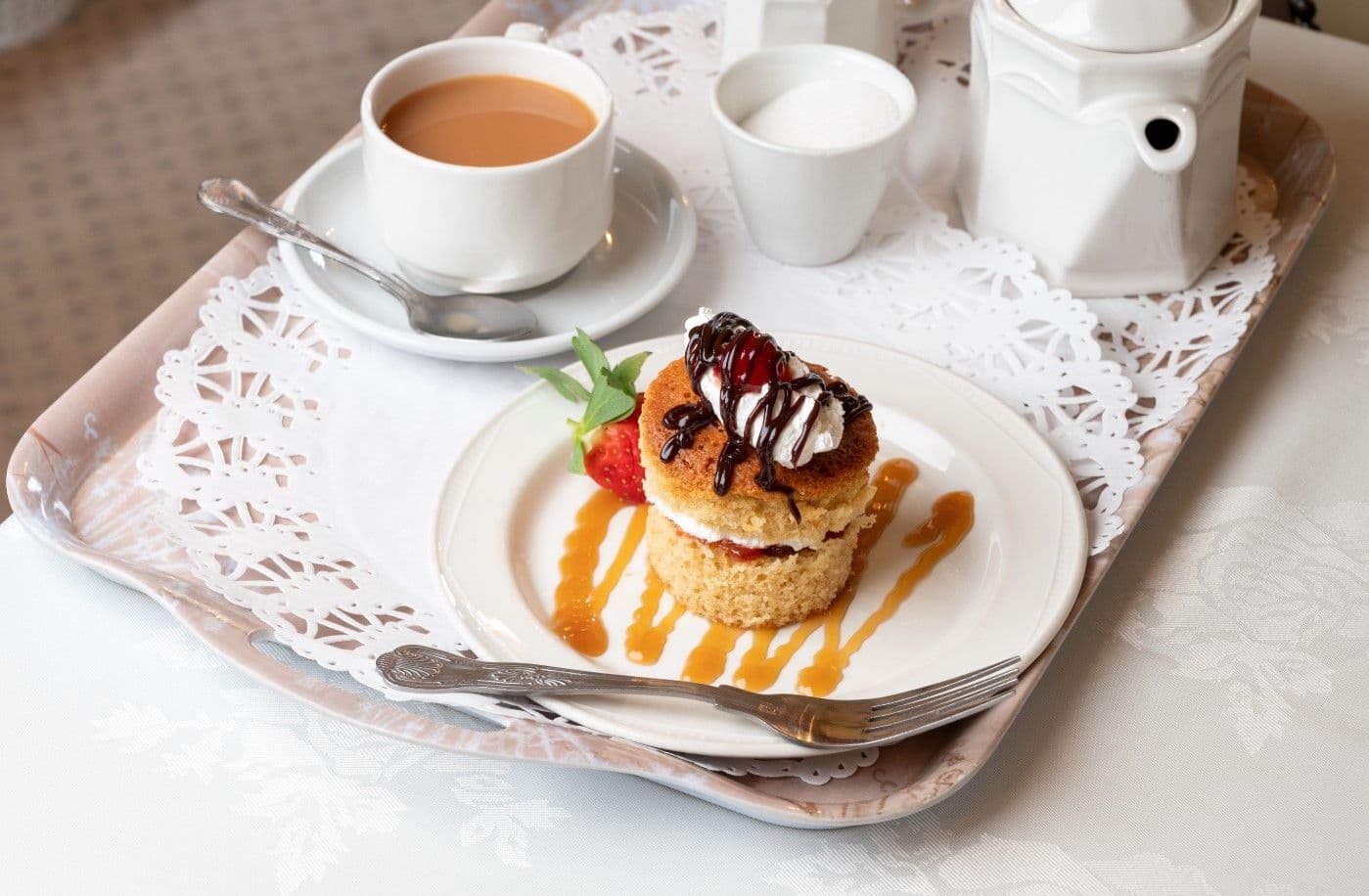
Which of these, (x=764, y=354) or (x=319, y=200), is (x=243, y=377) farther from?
(x=764, y=354)

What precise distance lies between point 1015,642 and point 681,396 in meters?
0.35

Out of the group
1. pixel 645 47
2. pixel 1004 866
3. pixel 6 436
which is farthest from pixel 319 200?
pixel 6 436

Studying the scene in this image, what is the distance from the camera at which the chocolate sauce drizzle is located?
1.04 meters

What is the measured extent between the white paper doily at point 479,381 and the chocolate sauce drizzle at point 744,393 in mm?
236

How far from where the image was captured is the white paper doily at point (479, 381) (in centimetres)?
113

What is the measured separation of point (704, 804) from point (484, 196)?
0.63 m

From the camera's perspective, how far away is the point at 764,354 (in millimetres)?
1053

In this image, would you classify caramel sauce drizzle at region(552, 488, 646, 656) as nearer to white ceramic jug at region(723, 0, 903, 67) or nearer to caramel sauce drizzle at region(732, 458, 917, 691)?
caramel sauce drizzle at region(732, 458, 917, 691)

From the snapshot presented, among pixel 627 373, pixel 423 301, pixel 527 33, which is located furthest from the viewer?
pixel 527 33

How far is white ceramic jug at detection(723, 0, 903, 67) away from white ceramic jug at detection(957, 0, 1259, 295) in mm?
187

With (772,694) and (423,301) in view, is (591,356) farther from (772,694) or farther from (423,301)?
(772,694)

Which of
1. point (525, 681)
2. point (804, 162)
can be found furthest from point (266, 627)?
point (804, 162)

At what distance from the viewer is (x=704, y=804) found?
1.02 meters

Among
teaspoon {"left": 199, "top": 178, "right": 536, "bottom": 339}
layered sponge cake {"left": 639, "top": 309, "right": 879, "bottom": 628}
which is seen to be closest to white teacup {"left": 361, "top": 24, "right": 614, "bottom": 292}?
teaspoon {"left": 199, "top": 178, "right": 536, "bottom": 339}
